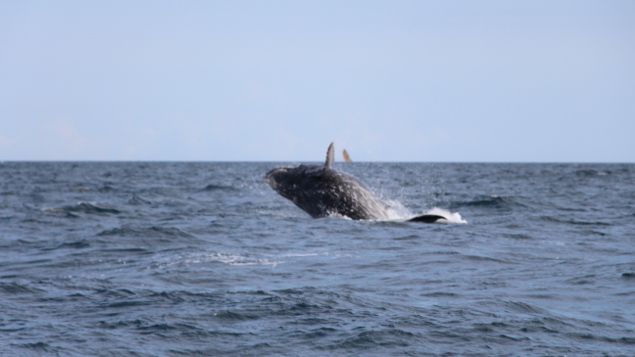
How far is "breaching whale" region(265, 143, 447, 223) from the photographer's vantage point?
814 inches

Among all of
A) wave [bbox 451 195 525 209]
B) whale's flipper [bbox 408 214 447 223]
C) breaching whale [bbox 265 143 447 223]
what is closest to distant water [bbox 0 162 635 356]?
whale's flipper [bbox 408 214 447 223]

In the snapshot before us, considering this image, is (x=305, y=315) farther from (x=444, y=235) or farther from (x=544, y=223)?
(x=544, y=223)

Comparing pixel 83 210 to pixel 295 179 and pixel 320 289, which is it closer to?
pixel 295 179

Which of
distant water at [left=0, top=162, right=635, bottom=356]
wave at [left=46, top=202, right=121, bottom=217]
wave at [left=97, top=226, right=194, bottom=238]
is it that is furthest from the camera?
wave at [left=46, top=202, right=121, bottom=217]

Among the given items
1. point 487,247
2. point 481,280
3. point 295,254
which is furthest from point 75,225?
point 481,280

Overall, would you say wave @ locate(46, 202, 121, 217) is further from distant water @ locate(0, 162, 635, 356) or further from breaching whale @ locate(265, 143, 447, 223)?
breaching whale @ locate(265, 143, 447, 223)

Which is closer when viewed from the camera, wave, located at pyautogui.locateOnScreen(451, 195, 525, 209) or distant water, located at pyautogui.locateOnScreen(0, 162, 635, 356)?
distant water, located at pyautogui.locateOnScreen(0, 162, 635, 356)

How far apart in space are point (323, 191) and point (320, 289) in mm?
9078

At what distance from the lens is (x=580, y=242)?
1800cm

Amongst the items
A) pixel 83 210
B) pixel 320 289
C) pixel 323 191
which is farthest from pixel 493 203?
pixel 320 289

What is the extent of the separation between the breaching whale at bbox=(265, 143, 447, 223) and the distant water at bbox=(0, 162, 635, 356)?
0.46m

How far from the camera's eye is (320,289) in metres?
12.1

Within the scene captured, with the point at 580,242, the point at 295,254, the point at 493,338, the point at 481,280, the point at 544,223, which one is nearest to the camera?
the point at 493,338

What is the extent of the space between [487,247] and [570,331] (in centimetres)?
726
